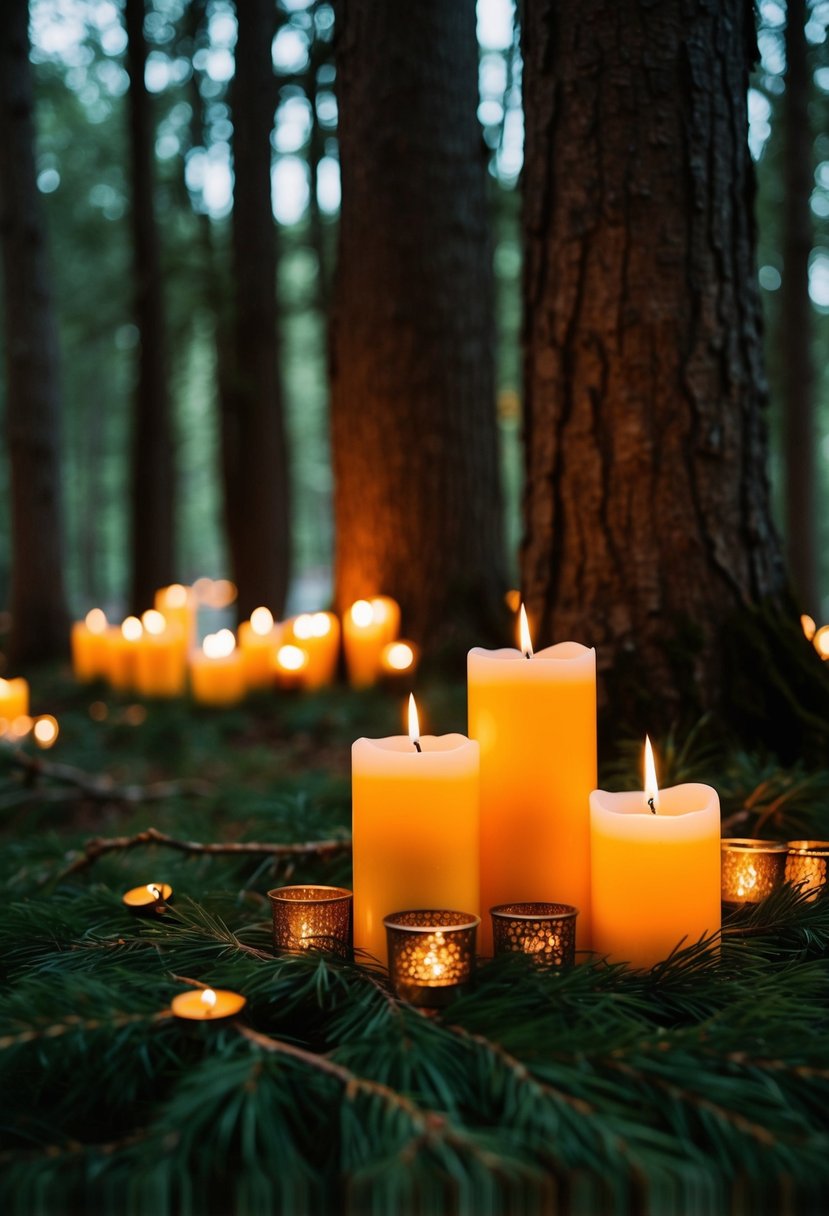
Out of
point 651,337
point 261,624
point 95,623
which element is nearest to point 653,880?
point 651,337

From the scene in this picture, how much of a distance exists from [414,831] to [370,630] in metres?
3.79

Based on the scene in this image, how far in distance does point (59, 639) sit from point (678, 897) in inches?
301

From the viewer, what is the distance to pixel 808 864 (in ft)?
5.30

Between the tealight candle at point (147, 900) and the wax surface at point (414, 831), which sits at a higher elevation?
the wax surface at point (414, 831)

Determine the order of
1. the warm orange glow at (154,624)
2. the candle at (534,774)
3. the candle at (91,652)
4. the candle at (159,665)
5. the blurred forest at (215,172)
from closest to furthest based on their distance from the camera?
the candle at (534,774)
the candle at (159,665)
the warm orange glow at (154,624)
the candle at (91,652)
the blurred forest at (215,172)

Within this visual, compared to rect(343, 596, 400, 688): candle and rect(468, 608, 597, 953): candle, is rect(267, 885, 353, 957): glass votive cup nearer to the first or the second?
rect(468, 608, 597, 953): candle

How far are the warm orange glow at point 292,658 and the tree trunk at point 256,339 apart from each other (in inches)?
117

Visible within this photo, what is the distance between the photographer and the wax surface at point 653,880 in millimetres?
1368

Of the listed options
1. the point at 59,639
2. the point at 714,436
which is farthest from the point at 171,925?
the point at 59,639

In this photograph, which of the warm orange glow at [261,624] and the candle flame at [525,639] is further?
the warm orange glow at [261,624]

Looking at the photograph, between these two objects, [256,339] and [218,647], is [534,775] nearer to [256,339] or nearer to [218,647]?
[218,647]

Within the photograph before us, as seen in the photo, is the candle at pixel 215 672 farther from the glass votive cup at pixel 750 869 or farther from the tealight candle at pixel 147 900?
the glass votive cup at pixel 750 869

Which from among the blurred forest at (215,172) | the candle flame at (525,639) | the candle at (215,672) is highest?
the blurred forest at (215,172)

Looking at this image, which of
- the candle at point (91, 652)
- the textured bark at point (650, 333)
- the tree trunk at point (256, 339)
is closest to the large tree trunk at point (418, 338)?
the candle at point (91, 652)
